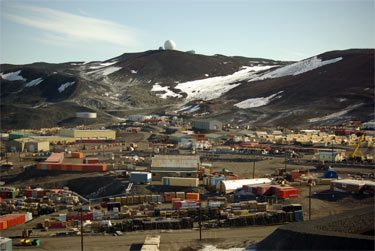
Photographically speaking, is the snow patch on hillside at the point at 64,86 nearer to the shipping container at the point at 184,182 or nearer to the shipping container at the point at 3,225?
the shipping container at the point at 184,182

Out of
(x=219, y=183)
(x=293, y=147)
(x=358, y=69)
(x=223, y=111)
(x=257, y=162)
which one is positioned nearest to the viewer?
(x=219, y=183)

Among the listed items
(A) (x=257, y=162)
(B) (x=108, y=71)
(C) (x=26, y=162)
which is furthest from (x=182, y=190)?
(B) (x=108, y=71)

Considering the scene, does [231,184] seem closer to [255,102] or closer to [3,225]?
[3,225]

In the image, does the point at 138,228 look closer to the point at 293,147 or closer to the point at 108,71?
the point at 293,147

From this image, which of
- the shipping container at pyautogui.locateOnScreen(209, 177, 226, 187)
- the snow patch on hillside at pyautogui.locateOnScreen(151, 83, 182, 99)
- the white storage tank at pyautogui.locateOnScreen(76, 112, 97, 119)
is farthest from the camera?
the snow patch on hillside at pyautogui.locateOnScreen(151, 83, 182, 99)

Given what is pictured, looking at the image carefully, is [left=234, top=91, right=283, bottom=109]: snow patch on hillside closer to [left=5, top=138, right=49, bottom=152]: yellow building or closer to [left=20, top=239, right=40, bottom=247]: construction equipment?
[left=5, top=138, right=49, bottom=152]: yellow building

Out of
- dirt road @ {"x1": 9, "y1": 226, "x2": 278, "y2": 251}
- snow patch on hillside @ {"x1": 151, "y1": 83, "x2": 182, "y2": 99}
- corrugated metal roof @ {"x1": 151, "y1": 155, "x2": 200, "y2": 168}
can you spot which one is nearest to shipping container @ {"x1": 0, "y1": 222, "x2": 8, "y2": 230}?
dirt road @ {"x1": 9, "y1": 226, "x2": 278, "y2": 251}
